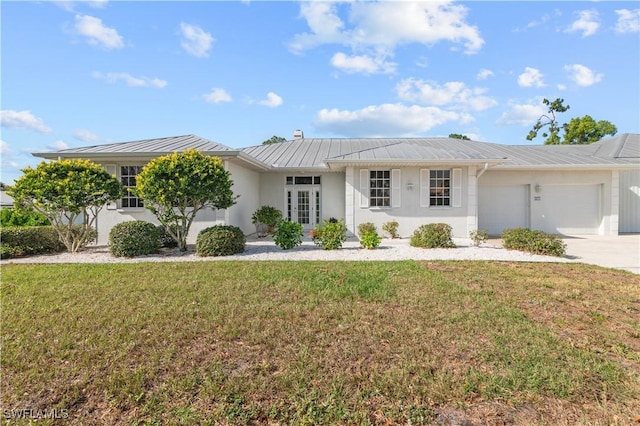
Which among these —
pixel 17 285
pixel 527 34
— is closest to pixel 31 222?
pixel 17 285

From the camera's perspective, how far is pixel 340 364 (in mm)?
2873

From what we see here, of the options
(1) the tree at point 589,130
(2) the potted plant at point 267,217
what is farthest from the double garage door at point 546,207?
(1) the tree at point 589,130

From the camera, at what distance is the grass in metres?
2.33

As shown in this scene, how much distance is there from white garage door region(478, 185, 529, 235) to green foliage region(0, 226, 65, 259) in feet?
50.3

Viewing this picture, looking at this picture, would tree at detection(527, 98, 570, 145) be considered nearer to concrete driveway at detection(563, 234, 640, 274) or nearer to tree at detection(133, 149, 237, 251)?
concrete driveway at detection(563, 234, 640, 274)

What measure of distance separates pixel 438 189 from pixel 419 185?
740 millimetres

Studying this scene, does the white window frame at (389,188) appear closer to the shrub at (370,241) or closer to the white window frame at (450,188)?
the white window frame at (450,188)

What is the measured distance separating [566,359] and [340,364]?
217cm

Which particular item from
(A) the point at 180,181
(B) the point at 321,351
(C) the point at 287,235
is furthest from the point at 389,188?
A: (B) the point at 321,351

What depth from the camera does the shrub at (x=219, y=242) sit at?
26.3ft

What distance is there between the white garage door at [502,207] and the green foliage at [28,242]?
15.3 m

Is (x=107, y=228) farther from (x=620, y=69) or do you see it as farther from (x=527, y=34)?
(x=620, y=69)

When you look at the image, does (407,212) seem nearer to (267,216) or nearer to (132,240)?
(267,216)

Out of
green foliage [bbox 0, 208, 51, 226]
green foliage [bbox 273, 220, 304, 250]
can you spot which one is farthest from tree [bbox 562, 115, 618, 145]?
green foliage [bbox 0, 208, 51, 226]
